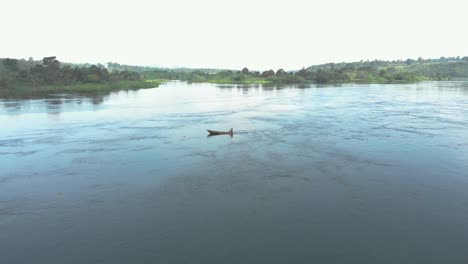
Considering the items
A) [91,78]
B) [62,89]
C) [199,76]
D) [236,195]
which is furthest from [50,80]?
[199,76]

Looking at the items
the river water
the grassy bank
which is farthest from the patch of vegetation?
the river water

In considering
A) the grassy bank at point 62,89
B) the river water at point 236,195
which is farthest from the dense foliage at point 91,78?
the river water at point 236,195

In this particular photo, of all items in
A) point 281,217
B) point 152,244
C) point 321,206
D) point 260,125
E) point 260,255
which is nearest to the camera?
point 260,255

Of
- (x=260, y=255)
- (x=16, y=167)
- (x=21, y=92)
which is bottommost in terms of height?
(x=260, y=255)

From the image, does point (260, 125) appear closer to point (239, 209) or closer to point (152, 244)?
point (239, 209)

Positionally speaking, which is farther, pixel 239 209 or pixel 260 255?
pixel 239 209

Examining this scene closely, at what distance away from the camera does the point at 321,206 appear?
1401 cm

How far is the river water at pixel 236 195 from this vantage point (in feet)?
36.2

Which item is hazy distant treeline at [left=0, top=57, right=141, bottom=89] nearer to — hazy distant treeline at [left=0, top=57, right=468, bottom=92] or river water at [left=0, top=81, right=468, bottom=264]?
hazy distant treeline at [left=0, top=57, right=468, bottom=92]

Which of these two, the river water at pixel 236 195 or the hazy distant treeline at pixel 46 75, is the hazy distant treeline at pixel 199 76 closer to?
the hazy distant treeline at pixel 46 75

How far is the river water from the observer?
11023 mm

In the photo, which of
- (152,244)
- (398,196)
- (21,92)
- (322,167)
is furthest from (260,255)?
(21,92)

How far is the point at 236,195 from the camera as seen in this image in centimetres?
1512

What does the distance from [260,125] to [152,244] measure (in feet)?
72.4
